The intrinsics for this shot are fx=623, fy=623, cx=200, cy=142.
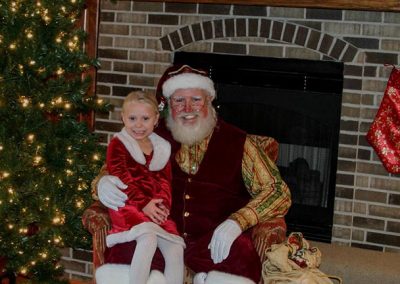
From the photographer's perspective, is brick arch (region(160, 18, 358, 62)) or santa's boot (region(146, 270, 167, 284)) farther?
brick arch (region(160, 18, 358, 62))

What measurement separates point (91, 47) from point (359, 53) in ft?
5.41

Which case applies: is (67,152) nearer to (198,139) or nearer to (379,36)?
(198,139)

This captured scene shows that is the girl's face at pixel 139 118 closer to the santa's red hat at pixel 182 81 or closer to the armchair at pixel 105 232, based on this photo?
the santa's red hat at pixel 182 81

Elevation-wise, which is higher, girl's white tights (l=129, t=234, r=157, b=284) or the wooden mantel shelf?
the wooden mantel shelf

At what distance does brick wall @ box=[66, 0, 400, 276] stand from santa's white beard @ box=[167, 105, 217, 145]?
92 cm

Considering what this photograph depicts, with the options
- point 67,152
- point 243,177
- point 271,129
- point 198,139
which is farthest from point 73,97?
point 271,129

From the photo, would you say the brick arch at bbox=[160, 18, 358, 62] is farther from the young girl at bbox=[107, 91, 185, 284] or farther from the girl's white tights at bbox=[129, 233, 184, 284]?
the girl's white tights at bbox=[129, 233, 184, 284]

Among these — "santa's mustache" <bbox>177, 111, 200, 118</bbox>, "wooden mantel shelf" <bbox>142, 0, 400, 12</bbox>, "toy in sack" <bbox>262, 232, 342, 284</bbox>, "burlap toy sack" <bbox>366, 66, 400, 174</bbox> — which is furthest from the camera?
"burlap toy sack" <bbox>366, 66, 400, 174</bbox>

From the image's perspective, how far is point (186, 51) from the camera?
387 centimetres

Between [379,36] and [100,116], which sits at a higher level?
[379,36]

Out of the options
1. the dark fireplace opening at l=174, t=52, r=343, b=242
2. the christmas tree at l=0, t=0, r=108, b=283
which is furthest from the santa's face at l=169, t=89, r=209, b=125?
the dark fireplace opening at l=174, t=52, r=343, b=242

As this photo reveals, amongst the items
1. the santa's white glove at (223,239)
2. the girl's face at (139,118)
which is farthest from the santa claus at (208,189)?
the girl's face at (139,118)

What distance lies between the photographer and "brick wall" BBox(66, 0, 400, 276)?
353cm

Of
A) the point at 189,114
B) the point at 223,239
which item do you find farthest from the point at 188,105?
the point at 223,239
